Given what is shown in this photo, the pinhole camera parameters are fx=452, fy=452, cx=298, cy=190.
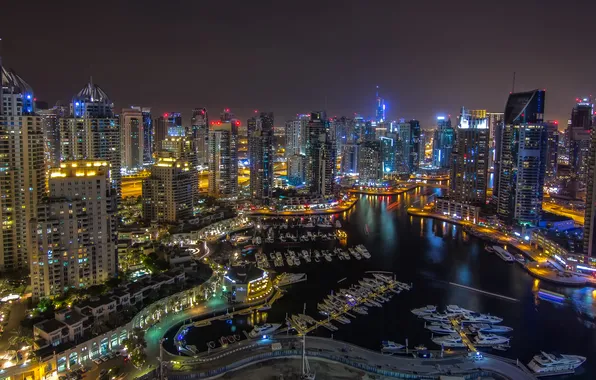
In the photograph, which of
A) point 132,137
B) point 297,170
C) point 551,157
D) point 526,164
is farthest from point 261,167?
point 551,157

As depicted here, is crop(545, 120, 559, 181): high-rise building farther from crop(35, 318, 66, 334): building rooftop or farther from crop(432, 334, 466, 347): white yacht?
crop(35, 318, 66, 334): building rooftop

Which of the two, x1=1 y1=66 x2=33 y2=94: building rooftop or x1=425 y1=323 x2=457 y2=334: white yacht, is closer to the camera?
x1=425 y1=323 x2=457 y2=334: white yacht

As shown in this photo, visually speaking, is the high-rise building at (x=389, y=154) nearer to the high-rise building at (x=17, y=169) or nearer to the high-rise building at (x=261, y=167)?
the high-rise building at (x=261, y=167)

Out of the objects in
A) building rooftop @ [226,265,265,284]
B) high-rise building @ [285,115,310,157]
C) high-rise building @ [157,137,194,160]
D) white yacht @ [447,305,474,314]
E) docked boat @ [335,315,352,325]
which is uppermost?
high-rise building @ [285,115,310,157]

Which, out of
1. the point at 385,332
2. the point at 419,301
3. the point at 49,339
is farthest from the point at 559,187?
the point at 49,339

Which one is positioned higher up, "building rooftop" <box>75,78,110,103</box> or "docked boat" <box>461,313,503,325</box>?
"building rooftop" <box>75,78,110,103</box>

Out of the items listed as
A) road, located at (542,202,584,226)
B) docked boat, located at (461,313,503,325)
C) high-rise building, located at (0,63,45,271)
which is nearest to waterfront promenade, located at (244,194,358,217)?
road, located at (542,202,584,226)

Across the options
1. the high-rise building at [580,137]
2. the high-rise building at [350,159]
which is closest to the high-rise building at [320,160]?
the high-rise building at [350,159]
